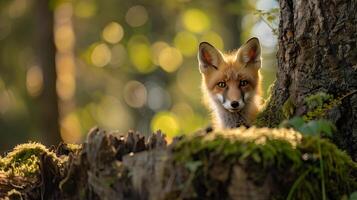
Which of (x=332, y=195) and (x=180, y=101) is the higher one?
(x=180, y=101)

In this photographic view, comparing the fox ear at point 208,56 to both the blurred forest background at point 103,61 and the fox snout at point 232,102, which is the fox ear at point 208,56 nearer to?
the fox snout at point 232,102

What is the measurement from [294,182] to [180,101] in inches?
1030

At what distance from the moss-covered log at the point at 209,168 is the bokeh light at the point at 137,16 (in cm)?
1848

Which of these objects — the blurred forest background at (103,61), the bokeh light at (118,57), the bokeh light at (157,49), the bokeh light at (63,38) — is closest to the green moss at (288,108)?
the blurred forest background at (103,61)

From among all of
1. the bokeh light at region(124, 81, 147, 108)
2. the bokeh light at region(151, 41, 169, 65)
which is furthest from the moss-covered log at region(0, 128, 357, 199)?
the bokeh light at region(124, 81, 147, 108)

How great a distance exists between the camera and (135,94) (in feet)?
101

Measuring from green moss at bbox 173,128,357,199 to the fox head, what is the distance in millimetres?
4101

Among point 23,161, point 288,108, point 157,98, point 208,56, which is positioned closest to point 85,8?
point 157,98

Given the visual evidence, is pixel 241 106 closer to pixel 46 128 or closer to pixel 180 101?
pixel 46 128

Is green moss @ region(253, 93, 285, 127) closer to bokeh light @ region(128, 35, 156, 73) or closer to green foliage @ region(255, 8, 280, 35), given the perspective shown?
green foliage @ region(255, 8, 280, 35)

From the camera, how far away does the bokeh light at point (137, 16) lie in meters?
22.3

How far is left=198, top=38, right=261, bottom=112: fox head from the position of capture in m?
7.97

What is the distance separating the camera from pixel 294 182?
139 inches

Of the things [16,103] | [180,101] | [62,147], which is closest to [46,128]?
[16,103]
